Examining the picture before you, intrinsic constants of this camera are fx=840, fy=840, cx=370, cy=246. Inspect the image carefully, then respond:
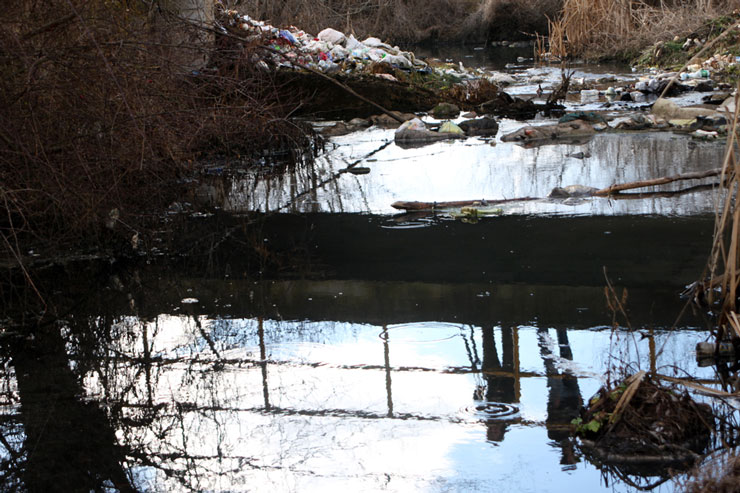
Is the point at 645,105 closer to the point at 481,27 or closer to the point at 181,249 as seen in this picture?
the point at 181,249

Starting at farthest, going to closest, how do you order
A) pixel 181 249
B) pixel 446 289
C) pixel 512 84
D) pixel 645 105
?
pixel 512 84 < pixel 645 105 < pixel 181 249 < pixel 446 289

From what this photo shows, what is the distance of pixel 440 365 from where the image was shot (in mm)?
3152

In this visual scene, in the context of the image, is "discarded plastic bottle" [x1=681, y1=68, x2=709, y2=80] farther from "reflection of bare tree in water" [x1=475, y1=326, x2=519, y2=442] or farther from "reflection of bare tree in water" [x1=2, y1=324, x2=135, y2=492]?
"reflection of bare tree in water" [x1=2, y1=324, x2=135, y2=492]

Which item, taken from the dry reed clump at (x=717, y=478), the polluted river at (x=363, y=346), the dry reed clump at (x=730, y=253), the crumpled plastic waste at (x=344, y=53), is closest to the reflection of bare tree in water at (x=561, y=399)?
the polluted river at (x=363, y=346)

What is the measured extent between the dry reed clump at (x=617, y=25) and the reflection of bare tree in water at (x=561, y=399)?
58.8 feet

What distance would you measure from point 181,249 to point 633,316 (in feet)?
8.80

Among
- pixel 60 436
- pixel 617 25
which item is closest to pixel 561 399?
pixel 60 436

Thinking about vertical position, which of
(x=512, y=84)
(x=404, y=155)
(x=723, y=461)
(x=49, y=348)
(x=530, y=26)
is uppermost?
(x=530, y=26)

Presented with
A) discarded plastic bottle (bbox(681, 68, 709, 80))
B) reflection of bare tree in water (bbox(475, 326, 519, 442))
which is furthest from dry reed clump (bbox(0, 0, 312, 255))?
discarded plastic bottle (bbox(681, 68, 709, 80))

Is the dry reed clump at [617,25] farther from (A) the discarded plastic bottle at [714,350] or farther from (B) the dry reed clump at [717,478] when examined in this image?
(B) the dry reed clump at [717,478]

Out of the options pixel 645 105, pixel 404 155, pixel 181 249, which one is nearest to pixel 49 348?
pixel 181 249

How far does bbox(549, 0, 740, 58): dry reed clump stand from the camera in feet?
64.4

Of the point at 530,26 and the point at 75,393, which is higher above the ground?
the point at 530,26

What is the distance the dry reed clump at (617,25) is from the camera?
19641 millimetres
